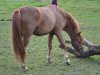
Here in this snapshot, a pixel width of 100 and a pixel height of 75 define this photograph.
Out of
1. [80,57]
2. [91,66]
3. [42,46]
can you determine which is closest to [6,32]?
[42,46]

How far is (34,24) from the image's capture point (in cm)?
953

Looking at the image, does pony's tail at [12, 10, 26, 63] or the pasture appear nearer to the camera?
pony's tail at [12, 10, 26, 63]

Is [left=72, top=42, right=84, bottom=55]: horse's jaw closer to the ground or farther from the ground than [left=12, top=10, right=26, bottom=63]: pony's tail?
closer to the ground

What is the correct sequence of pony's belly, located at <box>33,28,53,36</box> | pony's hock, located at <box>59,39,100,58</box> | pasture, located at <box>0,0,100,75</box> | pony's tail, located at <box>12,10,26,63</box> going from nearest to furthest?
pony's tail, located at <box>12,10,26,63</box> → pasture, located at <box>0,0,100,75</box> → pony's belly, located at <box>33,28,53,36</box> → pony's hock, located at <box>59,39,100,58</box>

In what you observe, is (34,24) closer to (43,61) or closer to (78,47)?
(43,61)

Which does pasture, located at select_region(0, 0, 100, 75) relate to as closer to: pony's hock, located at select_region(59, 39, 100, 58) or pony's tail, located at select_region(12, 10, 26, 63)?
pony's hock, located at select_region(59, 39, 100, 58)

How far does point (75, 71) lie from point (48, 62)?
1195 millimetres

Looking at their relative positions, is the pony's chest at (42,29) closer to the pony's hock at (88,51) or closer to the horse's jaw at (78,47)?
the horse's jaw at (78,47)

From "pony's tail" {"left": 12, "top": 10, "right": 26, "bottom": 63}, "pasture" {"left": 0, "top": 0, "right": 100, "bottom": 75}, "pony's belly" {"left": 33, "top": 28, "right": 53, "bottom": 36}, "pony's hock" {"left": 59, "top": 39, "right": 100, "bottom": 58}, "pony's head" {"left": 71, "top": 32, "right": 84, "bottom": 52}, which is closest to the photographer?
"pony's tail" {"left": 12, "top": 10, "right": 26, "bottom": 63}

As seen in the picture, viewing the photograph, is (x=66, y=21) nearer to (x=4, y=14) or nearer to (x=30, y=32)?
(x=30, y=32)

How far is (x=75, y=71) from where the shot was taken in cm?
980

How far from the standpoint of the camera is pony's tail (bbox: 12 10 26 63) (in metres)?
9.23

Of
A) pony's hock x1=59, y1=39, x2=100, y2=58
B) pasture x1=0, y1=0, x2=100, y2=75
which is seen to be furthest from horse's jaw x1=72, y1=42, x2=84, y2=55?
pasture x1=0, y1=0, x2=100, y2=75

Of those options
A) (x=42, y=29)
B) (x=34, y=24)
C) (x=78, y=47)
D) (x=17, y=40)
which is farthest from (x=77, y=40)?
(x=17, y=40)
